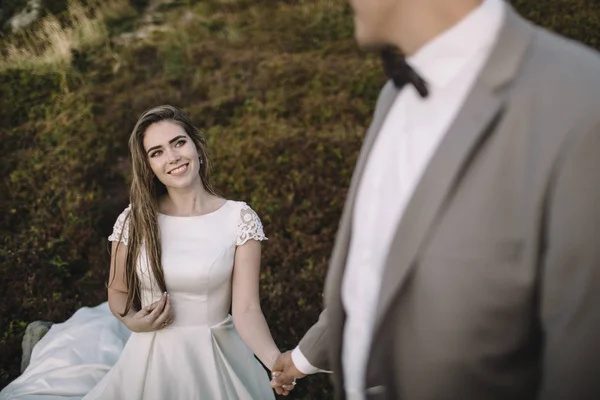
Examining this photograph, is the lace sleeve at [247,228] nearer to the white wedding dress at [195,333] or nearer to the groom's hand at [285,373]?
the white wedding dress at [195,333]

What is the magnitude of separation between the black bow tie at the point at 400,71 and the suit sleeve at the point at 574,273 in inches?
16.6

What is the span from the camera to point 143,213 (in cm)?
328

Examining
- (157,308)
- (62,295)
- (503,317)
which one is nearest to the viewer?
(503,317)

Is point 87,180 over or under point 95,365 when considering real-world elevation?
over

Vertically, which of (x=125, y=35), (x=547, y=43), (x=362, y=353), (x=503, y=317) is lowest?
(x=362, y=353)

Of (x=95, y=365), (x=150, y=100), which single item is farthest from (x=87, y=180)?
(x=95, y=365)

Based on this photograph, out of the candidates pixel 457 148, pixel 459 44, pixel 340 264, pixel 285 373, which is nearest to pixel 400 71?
pixel 459 44

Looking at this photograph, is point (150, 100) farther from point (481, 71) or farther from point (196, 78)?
point (481, 71)

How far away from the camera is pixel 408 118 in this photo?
5.09 ft

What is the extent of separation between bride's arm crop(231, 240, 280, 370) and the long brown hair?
399mm

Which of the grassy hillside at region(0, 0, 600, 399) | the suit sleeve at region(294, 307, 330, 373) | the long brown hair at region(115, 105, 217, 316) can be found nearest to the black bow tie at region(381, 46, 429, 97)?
the suit sleeve at region(294, 307, 330, 373)

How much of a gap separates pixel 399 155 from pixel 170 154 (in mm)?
1969

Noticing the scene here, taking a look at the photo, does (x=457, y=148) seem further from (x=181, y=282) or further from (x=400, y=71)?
(x=181, y=282)

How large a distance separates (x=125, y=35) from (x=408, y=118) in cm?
959
